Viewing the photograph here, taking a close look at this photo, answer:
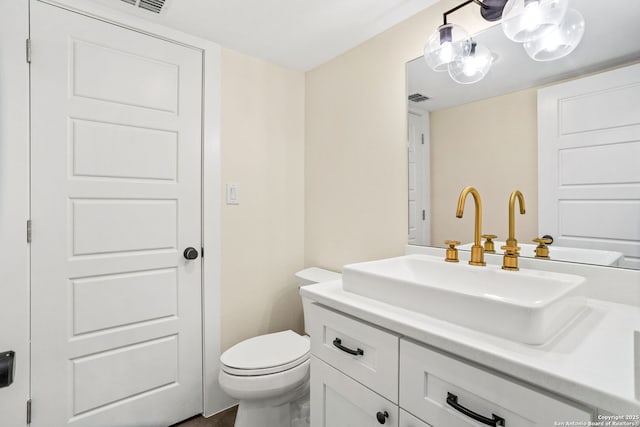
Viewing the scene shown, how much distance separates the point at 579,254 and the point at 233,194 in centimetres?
165

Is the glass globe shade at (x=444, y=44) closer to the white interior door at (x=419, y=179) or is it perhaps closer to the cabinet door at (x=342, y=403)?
the white interior door at (x=419, y=179)

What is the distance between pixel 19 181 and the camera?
1.35 meters

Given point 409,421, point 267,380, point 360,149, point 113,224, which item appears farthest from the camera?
point 360,149

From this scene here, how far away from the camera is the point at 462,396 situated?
74 cm

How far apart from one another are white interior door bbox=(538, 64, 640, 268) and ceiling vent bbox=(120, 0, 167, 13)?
168cm

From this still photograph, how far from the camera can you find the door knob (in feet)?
5.75

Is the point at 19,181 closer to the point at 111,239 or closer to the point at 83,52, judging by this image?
the point at 111,239

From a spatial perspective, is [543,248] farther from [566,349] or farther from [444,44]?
[444,44]

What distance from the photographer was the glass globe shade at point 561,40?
1.08 meters

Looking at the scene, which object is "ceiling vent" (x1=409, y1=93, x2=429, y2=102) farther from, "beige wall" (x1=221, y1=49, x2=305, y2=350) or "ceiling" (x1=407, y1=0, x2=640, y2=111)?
"beige wall" (x1=221, y1=49, x2=305, y2=350)

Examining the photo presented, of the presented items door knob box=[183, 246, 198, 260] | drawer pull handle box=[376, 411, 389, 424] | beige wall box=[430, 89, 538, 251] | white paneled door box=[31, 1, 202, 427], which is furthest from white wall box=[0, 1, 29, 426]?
beige wall box=[430, 89, 538, 251]

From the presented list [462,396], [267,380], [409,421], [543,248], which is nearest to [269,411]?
[267,380]

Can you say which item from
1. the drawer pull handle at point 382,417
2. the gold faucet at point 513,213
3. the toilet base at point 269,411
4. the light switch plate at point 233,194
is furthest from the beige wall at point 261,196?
the gold faucet at point 513,213

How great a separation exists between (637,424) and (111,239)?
1.85 metres
